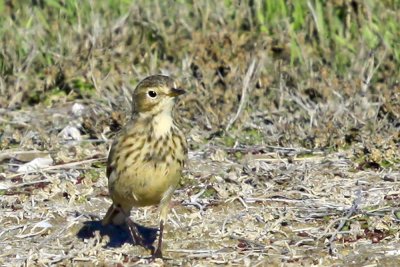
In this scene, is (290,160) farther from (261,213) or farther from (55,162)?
(55,162)

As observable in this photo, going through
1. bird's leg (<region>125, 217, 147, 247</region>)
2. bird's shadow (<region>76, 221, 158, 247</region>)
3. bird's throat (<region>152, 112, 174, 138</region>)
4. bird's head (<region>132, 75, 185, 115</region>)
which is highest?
bird's head (<region>132, 75, 185, 115</region>)

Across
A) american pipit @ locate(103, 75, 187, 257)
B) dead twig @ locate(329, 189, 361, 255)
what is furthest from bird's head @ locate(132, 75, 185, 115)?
dead twig @ locate(329, 189, 361, 255)

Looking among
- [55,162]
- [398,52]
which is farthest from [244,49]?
[55,162]

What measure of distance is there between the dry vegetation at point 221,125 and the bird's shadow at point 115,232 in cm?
2

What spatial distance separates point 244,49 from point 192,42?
47cm

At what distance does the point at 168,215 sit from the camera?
26.7 feet

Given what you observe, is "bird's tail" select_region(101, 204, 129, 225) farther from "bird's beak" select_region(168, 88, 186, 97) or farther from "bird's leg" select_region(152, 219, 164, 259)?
"bird's beak" select_region(168, 88, 186, 97)

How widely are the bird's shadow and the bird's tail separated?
100 millimetres

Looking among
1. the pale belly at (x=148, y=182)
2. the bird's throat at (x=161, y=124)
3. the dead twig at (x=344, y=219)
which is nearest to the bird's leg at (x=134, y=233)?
the pale belly at (x=148, y=182)

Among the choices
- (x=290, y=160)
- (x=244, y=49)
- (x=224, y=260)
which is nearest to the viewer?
(x=224, y=260)

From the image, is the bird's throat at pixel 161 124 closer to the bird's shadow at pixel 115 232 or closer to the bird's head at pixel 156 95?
the bird's head at pixel 156 95

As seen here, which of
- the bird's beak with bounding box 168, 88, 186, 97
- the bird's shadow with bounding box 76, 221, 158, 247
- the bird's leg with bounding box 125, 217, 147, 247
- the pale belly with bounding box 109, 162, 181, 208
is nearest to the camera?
the pale belly with bounding box 109, 162, 181, 208

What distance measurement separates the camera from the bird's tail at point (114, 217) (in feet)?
25.5

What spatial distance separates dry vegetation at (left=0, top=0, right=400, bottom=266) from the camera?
25.3ft
